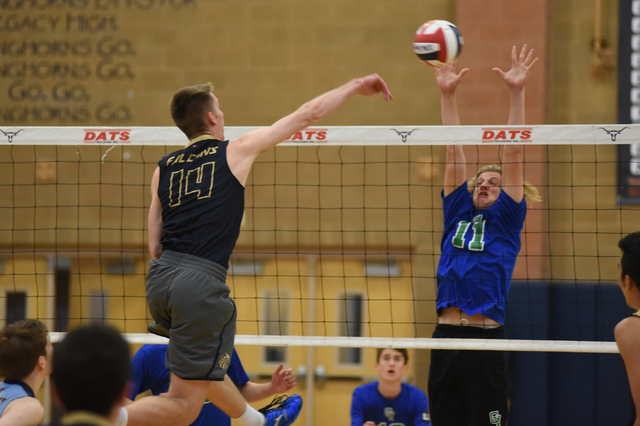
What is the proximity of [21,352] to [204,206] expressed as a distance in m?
1.10

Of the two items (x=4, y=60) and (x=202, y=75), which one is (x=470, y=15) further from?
(x=4, y=60)

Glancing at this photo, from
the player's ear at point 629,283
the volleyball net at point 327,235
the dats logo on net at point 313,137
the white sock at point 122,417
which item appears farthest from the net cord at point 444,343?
the volleyball net at point 327,235

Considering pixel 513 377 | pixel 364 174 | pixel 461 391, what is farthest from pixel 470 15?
pixel 461 391

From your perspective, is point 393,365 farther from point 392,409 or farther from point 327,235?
point 327,235

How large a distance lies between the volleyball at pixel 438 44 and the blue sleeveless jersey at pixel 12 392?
3.06 meters

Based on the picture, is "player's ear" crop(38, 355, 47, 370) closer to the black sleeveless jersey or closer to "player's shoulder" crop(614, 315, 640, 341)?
the black sleeveless jersey

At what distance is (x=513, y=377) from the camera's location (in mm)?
7363

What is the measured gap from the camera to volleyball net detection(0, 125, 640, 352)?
25.6 ft

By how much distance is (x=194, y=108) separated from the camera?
346cm

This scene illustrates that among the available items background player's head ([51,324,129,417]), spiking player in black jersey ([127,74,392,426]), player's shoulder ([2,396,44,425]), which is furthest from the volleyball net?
background player's head ([51,324,129,417])

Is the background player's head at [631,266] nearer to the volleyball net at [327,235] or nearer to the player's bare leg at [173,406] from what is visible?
the player's bare leg at [173,406]

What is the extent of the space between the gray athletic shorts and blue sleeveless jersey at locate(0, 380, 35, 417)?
0.68 meters

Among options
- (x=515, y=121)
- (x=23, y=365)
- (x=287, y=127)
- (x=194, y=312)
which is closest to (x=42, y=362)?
(x=23, y=365)

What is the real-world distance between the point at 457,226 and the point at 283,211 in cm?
399
